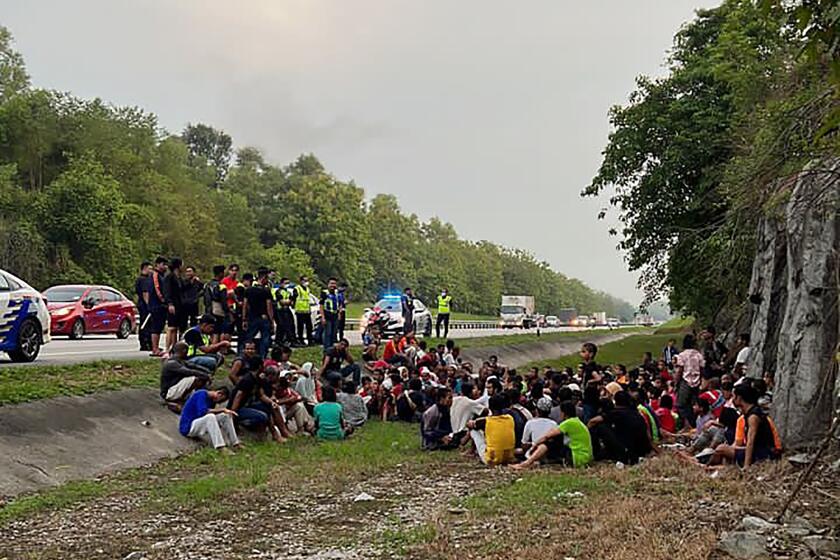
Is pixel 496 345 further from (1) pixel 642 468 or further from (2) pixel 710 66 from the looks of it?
(1) pixel 642 468

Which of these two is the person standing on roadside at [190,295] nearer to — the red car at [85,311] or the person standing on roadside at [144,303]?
the person standing on roadside at [144,303]

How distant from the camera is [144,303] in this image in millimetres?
18125

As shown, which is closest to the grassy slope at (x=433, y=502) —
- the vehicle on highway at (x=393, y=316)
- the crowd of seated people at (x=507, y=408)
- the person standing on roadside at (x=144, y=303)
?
the crowd of seated people at (x=507, y=408)

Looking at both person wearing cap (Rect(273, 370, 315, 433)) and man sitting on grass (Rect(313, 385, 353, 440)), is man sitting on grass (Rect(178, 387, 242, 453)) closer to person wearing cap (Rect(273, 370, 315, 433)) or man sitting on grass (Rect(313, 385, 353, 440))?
person wearing cap (Rect(273, 370, 315, 433))

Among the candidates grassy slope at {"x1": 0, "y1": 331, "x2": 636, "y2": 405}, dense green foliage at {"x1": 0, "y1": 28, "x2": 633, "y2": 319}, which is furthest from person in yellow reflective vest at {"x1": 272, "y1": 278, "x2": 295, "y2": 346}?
dense green foliage at {"x1": 0, "y1": 28, "x2": 633, "y2": 319}

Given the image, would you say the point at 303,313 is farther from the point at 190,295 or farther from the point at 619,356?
the point at 619,356

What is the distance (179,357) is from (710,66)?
21.5m

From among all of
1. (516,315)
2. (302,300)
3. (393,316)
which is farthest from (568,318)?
(302,300)

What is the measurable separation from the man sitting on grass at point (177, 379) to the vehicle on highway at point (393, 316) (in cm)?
1502

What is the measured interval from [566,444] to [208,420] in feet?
18.0

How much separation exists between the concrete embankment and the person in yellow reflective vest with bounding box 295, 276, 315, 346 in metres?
7.27

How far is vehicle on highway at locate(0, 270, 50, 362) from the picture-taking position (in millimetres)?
15062

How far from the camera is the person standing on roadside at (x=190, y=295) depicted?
56.4 feet

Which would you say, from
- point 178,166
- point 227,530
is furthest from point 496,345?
point 178,166
